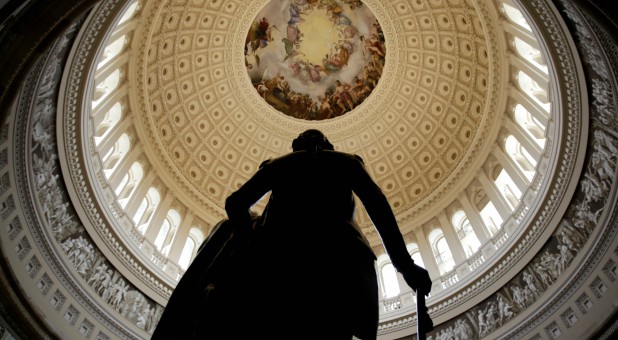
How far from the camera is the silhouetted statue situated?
3.67 metres

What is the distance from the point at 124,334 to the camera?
15352 mm

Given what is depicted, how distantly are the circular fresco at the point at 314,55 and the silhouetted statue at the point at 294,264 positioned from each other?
24672 millimetres

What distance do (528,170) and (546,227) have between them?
348cm

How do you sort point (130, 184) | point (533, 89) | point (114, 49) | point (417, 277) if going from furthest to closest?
point (130, 184)
point (114, 49)
point (533, 89)
point (417, 277)

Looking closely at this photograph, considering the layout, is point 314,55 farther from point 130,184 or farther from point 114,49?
point 130,184

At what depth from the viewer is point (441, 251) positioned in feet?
70.1

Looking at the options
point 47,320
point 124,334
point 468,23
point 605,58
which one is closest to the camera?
point 605,58

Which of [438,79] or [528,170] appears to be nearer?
[528,170]

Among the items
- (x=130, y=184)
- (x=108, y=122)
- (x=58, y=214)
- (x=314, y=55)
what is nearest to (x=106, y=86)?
(x=108, y=122)

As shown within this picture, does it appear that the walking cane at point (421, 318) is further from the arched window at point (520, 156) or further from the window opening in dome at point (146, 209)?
the window opening in dome at point (146, 209)

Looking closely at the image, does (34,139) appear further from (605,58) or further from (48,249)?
(605,58)

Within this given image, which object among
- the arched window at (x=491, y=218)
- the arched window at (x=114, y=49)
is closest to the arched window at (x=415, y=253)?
the arched window at (x=491, y=218)

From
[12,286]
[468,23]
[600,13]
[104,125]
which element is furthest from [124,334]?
[468,23]

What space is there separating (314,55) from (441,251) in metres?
14.7
